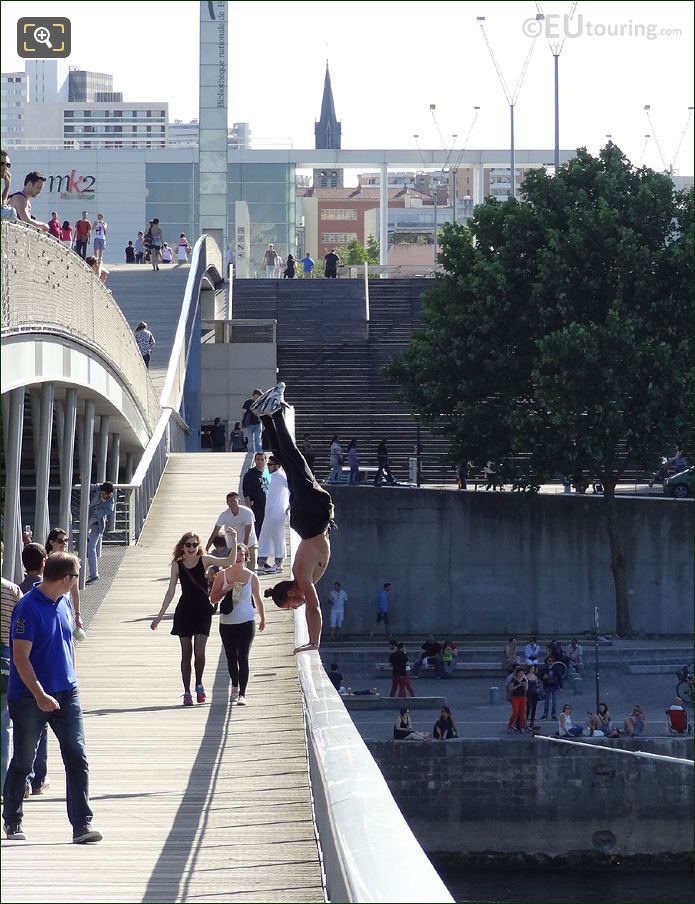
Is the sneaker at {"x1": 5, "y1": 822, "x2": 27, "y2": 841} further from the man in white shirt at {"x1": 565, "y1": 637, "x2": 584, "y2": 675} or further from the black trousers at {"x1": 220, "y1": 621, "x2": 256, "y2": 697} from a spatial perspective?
the man in white shirt at {"x1": 565, "y1": 637, "x2": 584, "y2": 675}

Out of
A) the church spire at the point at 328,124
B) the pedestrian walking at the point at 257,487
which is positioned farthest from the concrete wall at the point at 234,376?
the church spire at the point at 328,124

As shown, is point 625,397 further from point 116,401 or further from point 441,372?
point 116,401

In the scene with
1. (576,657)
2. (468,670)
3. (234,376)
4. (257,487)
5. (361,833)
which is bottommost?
(468,670)

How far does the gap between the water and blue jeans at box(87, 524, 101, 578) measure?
1331 cm

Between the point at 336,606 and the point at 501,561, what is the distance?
177 inches

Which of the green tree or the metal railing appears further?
the green tree

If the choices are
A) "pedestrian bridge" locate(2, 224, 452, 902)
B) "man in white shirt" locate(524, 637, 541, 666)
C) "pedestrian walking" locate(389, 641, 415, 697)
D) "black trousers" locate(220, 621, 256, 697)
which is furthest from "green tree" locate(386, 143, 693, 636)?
"black trousers" locate(220, 621, 256, 697)

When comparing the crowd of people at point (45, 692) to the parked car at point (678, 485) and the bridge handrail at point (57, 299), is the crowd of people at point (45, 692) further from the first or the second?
the parked car at point (678, 485)

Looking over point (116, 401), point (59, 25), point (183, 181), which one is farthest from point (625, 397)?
point (183, 181)

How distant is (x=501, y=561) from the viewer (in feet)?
127

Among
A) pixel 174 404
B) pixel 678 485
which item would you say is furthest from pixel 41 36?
pixel 678 485

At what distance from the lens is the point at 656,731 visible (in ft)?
101

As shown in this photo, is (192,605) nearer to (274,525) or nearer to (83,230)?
(274,525)

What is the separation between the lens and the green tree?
35.7 meters
